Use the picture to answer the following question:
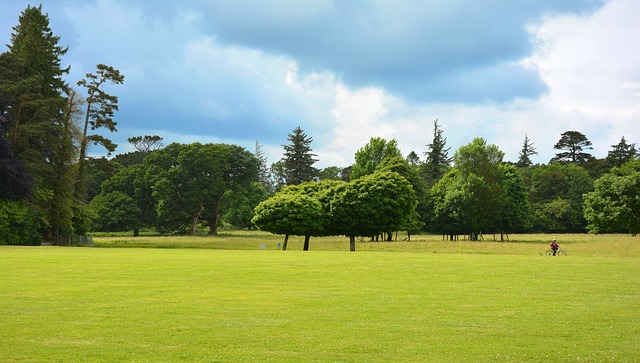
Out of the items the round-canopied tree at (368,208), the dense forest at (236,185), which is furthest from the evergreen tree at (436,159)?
the round-canopied tree at (368,208)

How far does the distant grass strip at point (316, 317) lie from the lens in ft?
37.0

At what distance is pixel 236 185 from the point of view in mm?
113875

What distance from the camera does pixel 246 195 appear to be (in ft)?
398

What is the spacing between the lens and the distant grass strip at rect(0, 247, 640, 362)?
37.0 ft

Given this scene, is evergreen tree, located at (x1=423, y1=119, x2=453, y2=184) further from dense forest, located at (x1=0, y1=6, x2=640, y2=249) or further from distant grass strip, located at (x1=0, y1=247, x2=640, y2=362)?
Result: distant grass strip, located at (x1=0, y1=247, x2=640, y2=362)

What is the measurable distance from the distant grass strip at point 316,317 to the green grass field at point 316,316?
0.04 metres

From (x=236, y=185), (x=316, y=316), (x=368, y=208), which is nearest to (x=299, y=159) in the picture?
(x=236, y=185)

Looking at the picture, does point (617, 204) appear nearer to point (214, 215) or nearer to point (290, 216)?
point (290, 216)

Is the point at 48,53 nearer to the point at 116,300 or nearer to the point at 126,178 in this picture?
the point at 126,178

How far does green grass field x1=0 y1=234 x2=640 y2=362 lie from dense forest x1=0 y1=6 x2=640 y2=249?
41749 millimetres

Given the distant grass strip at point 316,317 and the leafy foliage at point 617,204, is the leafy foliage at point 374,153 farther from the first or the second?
the distant grass strip at point 316,317

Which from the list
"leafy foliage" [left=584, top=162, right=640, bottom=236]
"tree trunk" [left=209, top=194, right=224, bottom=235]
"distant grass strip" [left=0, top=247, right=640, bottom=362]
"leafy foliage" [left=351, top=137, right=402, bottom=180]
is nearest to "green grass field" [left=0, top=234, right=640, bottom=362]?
"distant grass strip" [left=0, top=247, right=640, bottom=362]

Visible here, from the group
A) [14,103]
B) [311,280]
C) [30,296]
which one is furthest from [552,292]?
[14,103]

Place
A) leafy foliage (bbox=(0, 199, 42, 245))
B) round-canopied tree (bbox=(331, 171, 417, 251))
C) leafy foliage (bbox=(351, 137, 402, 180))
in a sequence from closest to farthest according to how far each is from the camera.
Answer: leafy foliage (bbox=(0, 199, 42, 245)), round-canopied tree (bbox=(331, 171, 417, 251)), leafy foliage (bbox=(351, 137, 402, 180))
